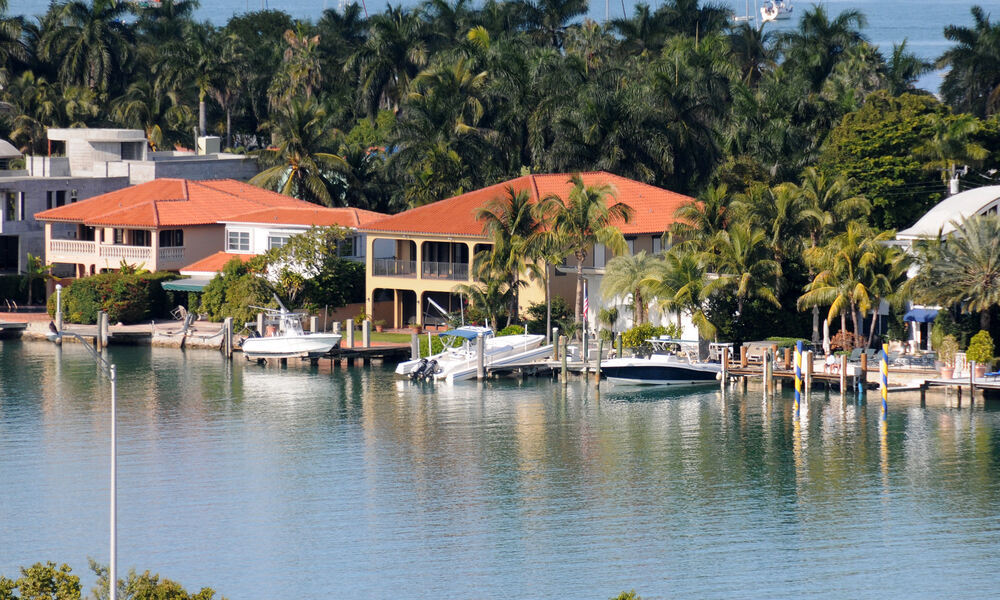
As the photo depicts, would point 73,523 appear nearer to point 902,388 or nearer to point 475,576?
point 475,576

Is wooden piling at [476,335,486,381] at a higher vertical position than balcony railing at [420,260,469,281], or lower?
lower

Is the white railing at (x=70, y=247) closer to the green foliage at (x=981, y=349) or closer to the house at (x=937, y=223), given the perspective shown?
the house at (x=937, y=223)

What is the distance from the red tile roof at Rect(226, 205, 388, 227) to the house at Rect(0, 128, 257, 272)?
12.1m

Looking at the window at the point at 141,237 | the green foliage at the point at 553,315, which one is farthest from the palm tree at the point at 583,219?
the window at the point at 141,237

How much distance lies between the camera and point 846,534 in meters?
45.3

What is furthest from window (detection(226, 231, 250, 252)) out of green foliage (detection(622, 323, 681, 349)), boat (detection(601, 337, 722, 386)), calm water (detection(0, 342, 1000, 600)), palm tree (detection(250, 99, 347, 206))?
boat (detection(601, 337, 722, 386))

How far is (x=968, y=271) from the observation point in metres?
64.8

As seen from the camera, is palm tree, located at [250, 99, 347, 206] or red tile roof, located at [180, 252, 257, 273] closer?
red tile roof, located at [180, 252, 257, 273]

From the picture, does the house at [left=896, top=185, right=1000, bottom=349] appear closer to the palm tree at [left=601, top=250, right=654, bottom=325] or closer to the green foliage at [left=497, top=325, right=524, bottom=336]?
the palm tree at [left=601, top=250, right=654, bottom=325]

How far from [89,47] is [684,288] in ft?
233

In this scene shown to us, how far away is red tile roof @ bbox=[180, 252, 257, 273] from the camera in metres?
84.1

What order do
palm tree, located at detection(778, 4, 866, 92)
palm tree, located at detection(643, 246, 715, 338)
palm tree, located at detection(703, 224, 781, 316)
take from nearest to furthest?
palm tree, located at detection(643, 246, 715, 338) → palm tree, located at detection(703, 224, 781, 316) → palm tree, located at detection(778, 4, 866, 92)

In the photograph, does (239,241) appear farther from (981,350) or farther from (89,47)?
(89,47)

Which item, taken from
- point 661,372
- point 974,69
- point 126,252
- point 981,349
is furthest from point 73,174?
point 981,349
